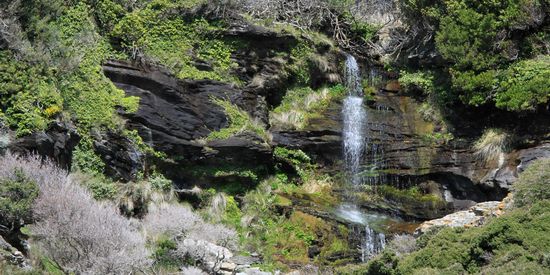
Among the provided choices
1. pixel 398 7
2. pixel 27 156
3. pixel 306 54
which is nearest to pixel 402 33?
pixel 398 7

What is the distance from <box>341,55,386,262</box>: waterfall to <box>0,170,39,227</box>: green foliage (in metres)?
8.25

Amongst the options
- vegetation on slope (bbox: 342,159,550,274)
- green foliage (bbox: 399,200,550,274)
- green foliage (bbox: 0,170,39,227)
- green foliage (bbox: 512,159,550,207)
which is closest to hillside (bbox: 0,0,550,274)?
green foliage (bbox: 0,170,39,227)

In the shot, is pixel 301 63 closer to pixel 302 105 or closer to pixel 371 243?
pixel 302 105

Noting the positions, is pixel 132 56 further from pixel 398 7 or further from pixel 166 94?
pixel 398 7

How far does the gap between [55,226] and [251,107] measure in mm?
8961

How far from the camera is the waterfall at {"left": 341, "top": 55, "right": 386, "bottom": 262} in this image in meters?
15.7

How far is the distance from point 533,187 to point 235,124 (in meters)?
10.6

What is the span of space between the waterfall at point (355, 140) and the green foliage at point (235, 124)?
283 cm

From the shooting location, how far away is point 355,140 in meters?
19.8

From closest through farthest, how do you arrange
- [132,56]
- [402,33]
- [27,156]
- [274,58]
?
1. [27,156]
2. [132,56]
3. [274,58]
4. [402,33]

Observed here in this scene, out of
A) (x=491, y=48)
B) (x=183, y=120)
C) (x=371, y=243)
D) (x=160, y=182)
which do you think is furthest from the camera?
(x=491, y=48)

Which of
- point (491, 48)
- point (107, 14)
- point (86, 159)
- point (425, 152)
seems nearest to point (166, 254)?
point (86, 159)

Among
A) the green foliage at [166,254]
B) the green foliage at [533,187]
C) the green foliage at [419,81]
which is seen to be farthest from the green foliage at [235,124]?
the green foliage at [533,187]

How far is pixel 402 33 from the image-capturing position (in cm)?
2394
